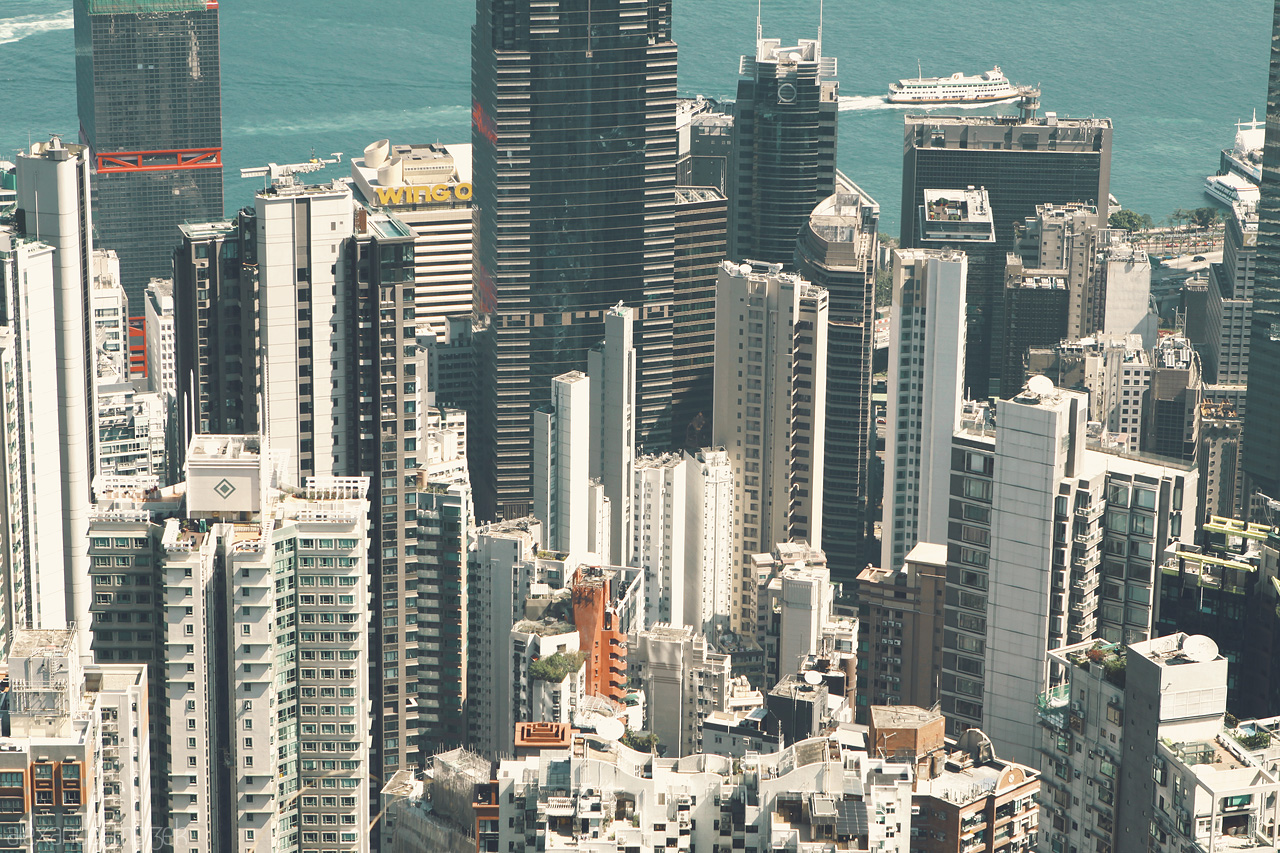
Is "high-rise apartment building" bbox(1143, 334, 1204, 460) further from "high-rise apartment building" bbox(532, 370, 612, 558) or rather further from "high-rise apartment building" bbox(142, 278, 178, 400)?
"high-rise apartment building" bbox(142, 278, 178, 400)

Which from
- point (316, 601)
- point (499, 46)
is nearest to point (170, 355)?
point (499, 46)

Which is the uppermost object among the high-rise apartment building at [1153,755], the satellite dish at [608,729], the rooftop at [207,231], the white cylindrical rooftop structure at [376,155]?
the white cylindrical rooftop structure at [376,155]

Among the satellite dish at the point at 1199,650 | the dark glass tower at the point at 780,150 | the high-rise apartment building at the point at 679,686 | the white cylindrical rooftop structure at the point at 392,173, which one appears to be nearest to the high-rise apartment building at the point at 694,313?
the dark glass tower at the point at 780,150

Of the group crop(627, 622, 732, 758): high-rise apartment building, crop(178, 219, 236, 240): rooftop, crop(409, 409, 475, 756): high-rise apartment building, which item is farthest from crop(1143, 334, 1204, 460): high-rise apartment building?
crop(178, 219, 236, 240): rooftop

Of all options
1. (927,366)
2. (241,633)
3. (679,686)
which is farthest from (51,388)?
(927,366)

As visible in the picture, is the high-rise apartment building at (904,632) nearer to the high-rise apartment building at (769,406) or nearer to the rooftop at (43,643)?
the high-rise apartment building at (769,406)

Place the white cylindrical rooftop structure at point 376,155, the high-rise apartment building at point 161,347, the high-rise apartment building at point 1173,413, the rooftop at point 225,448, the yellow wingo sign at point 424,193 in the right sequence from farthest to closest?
the white cylindrical rooftop structure at point 376,155 < the yellow wingo sign at point 424,193 < the high-rise apartment building at point 161,347 < the high-rise apartment building at point 1173,413 < the rooftop at point 225,448
